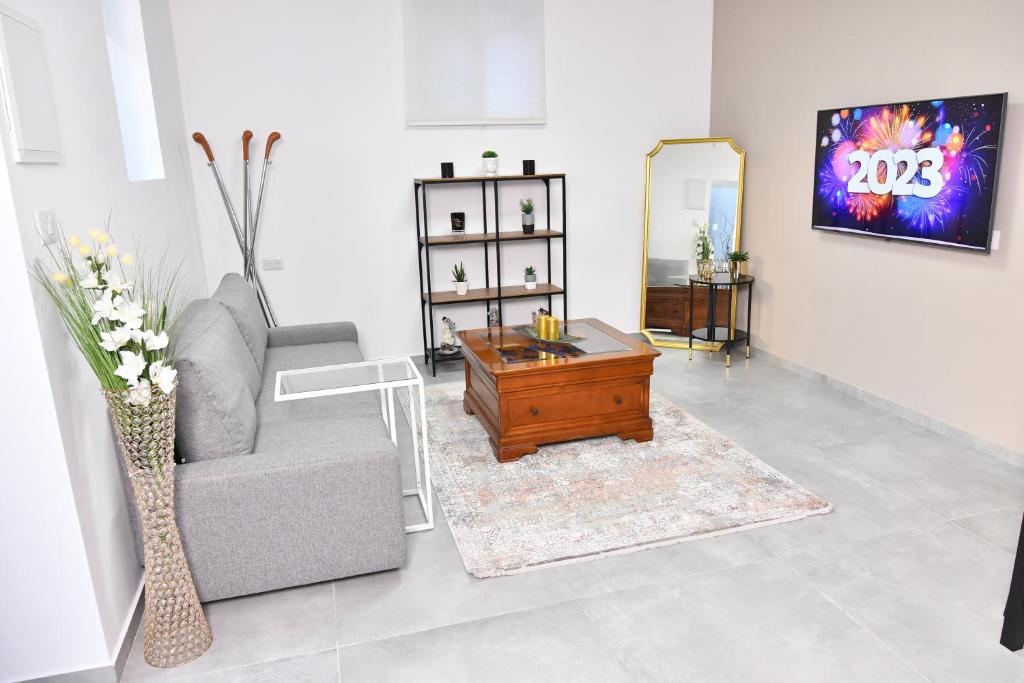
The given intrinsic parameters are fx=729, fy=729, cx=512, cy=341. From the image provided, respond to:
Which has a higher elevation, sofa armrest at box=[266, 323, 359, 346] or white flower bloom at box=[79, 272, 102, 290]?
white flower bloom at box=[79, 272, 102, 290]

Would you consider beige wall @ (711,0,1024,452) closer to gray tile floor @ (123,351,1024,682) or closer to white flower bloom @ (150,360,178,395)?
gray tile floor @ (123,351,1024,682)

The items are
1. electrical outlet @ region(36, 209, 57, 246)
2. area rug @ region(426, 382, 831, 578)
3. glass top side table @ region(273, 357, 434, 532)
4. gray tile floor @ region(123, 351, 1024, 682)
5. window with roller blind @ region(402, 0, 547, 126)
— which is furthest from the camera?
window with roller blind @ region(402, 0, 547, 126)

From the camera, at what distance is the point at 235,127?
4883 millimetres

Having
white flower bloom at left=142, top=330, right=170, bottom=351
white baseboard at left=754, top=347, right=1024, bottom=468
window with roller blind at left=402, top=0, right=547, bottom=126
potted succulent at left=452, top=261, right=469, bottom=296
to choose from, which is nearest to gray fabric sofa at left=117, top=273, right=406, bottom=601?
white flower bloom at left=142, top=330, right=170, bottom=351

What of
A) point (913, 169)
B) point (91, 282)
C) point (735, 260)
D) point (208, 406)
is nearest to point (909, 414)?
point (913, 169)

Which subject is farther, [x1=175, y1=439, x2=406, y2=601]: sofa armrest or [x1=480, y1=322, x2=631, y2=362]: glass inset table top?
[x1=480, y1=322, x2=631, y2=362]: glass inset table top

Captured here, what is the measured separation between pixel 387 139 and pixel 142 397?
355cm

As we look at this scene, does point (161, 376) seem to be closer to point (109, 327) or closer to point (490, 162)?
point (109, 327)

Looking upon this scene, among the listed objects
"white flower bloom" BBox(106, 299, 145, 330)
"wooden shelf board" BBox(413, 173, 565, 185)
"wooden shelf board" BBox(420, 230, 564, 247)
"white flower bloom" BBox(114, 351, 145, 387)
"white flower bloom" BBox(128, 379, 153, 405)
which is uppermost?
"wooden shelf board" BBox(413, 173, 565, 185)

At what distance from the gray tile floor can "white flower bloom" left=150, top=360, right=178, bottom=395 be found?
90cm

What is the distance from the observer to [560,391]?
3635 millimetres

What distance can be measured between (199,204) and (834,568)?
4364mm

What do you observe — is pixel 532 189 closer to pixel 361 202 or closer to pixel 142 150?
pixel 361 202

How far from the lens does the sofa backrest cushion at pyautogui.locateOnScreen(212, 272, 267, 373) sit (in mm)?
3748
